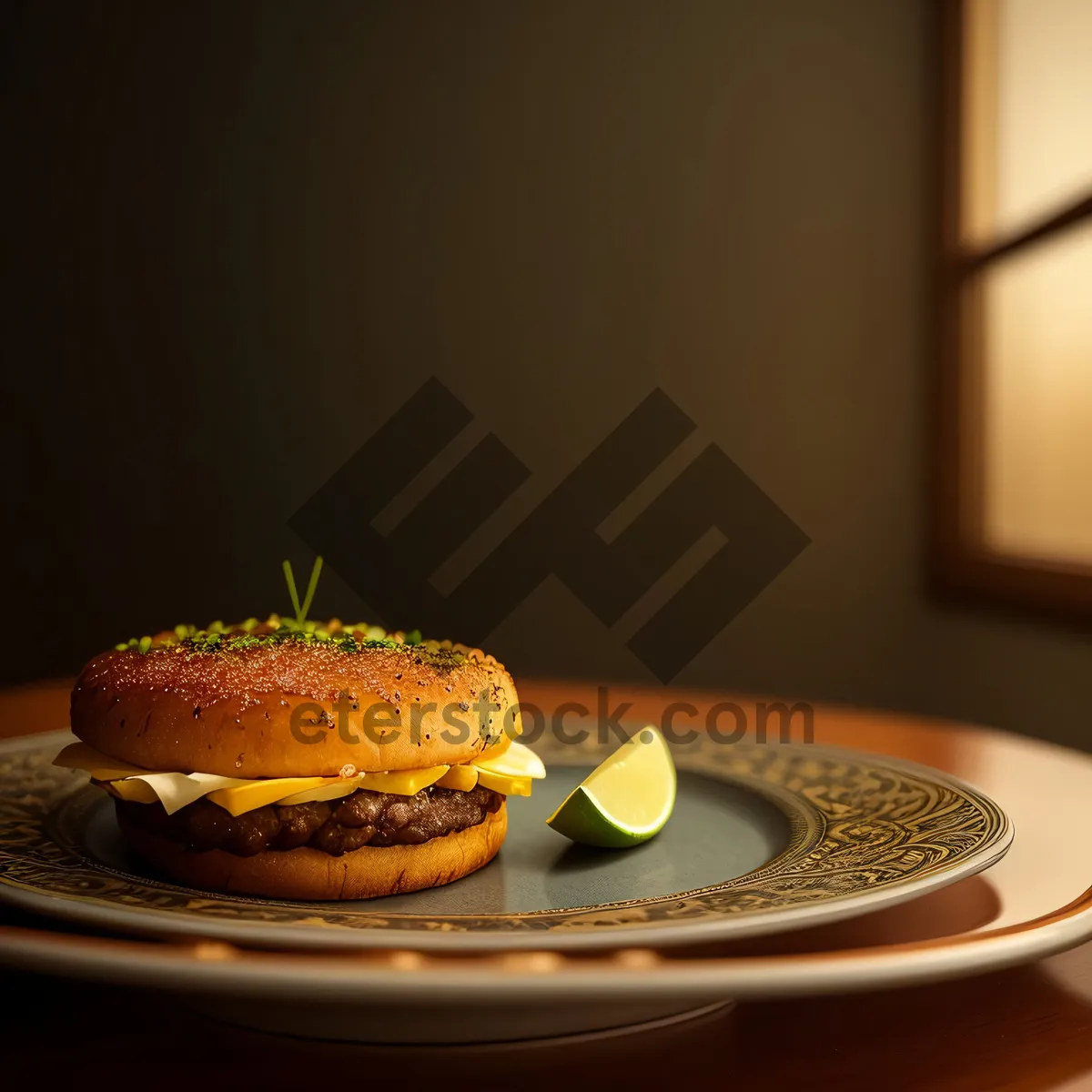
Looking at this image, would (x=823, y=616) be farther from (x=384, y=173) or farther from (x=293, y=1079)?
(x=293, y=1079)

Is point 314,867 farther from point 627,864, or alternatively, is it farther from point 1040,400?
point 1040,400

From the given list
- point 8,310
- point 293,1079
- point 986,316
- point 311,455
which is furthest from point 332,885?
point 8,310

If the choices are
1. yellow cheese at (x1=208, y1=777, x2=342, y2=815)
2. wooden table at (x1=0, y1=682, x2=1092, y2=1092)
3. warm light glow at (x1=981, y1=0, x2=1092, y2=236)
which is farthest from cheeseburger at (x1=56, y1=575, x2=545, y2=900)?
warm light glow at (x1=981, y1=0, x2=1092, y2=236)

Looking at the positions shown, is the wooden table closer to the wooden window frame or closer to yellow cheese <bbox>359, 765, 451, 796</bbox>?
yellow cheese <bbox>359, 765, 451, 796</bbox>

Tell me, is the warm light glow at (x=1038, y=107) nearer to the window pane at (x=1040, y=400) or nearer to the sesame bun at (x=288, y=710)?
the window pane at (x=1040, y=400)

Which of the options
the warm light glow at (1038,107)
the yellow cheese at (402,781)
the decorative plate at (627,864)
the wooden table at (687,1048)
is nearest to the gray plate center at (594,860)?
the decorative plate at (627,864)

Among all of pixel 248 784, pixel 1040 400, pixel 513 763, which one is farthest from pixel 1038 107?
pixel 248 784
